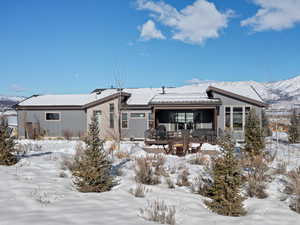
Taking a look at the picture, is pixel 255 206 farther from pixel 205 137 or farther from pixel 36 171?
pixel 205 137

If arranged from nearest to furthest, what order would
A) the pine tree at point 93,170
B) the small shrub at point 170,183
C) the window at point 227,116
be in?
the pine tree at point 93,170, the small shrub at point 170,183, the window at point 227,116

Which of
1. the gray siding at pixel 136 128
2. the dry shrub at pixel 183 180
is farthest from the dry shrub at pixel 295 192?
the gray siding at pixel 136 128

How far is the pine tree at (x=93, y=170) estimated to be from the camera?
5582mm

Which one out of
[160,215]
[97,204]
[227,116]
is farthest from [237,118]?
[97,204]

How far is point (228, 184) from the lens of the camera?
498 centimetres

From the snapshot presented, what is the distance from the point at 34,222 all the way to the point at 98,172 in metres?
2.28

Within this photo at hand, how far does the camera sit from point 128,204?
15.8ft

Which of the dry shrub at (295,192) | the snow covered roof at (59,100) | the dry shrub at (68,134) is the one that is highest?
the snow covered roof at (59,100)

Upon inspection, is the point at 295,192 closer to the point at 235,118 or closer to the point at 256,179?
the point at 256,179

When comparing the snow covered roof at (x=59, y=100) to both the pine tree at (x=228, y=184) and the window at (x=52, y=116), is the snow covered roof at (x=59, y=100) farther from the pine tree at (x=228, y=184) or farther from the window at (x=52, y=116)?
the pine tree at (x=228, y=184)

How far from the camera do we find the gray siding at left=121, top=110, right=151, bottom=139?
19.6 meters

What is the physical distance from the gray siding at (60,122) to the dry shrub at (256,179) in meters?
15.8

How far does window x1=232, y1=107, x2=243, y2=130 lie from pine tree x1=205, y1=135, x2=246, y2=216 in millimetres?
13569

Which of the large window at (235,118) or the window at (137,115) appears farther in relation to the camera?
the window at (137,115)
